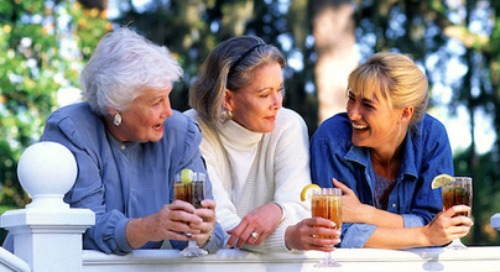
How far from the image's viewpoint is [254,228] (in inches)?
173

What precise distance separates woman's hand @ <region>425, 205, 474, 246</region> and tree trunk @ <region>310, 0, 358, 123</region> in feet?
22.1

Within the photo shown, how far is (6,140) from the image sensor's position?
33.5ft

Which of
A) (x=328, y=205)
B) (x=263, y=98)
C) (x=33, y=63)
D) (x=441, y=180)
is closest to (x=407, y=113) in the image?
(x=441, y=180)

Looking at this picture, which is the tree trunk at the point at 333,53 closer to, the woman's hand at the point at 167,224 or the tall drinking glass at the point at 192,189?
the tall drinking glass at the point at 192,189

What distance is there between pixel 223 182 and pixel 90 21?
5918 millimetres

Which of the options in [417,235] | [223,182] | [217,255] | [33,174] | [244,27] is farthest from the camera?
[244,27]

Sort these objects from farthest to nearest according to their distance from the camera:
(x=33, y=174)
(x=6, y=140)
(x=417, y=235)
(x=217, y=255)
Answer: (x=6, y=140), (x=417, y=235), (x=217, y=255), (x=33, y=174)

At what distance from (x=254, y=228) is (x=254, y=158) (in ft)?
2.23

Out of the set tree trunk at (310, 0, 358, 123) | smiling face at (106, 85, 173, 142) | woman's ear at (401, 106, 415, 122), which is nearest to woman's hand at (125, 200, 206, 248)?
smiling face at (106, 85, 173, 142)

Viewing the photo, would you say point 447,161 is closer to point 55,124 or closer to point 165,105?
point 165,105

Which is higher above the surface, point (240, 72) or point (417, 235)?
point (240, 72)

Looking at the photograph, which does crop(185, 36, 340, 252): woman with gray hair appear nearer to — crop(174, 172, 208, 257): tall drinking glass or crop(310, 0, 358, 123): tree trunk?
crop(174, 172, 208, 257): tall drinking glass

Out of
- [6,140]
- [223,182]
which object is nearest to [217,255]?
[223,182]

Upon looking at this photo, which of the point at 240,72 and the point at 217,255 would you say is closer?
the point at 217,255
